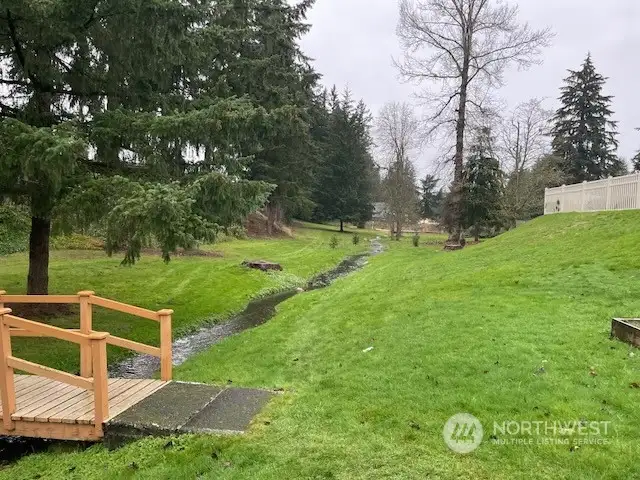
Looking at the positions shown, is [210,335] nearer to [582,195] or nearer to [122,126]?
[122,126]

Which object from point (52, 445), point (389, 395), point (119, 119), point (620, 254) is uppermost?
point (119, 119)

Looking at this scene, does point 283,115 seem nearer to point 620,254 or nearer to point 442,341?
point 442,341

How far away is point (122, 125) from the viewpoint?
8.11m

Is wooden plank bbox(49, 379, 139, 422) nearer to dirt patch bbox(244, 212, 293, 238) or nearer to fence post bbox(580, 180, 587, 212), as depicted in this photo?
fence post bbox(580, 180, 587, 212)

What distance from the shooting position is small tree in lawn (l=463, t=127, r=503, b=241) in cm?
2789

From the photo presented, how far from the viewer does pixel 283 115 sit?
8.94 m

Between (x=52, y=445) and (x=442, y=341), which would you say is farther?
(x=442, y=341)

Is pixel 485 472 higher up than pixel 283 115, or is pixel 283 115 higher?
pixel 283 115

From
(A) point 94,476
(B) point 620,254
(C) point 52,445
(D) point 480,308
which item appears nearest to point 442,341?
(D) point 480,308

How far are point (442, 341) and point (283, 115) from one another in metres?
5.35

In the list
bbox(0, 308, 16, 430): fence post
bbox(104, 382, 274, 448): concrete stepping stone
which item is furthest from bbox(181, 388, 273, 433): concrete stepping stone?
bbox(0, 308, 16, 430): fence post

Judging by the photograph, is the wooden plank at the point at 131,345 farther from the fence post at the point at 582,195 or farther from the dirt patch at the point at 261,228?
the dirt patch at the point at 261,228

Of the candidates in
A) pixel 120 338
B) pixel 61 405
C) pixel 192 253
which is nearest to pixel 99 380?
pixel 61 405

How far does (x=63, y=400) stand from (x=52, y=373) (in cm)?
68
